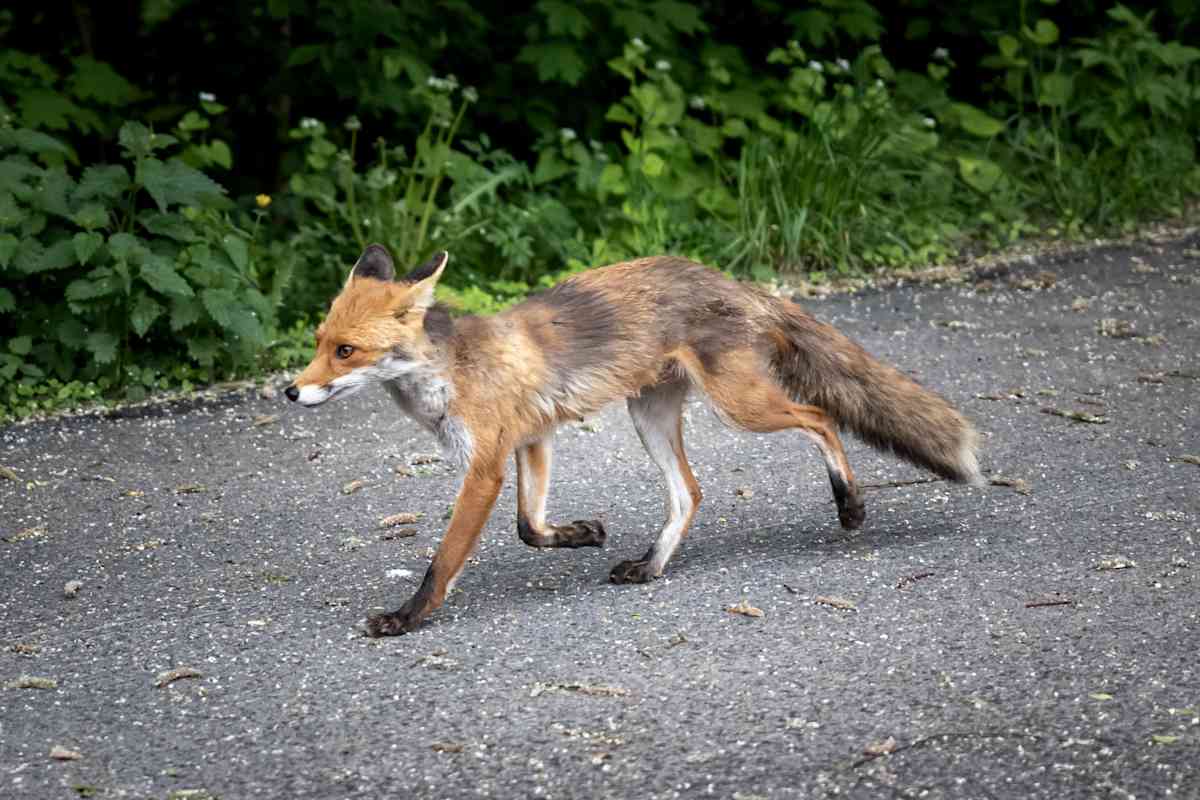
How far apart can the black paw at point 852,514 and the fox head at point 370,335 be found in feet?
5.08

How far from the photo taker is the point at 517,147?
34.0ft

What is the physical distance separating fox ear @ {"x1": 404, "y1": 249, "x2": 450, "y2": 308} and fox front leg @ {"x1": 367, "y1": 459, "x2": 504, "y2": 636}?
1.88ft

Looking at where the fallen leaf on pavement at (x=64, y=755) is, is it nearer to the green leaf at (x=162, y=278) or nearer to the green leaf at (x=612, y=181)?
the green leaf at (x=162, y=278)

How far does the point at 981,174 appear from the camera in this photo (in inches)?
393

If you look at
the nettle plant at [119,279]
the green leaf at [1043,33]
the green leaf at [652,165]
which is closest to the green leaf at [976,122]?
the green leaf at [1043,33]

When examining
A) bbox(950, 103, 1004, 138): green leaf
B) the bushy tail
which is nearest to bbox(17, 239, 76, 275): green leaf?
the bushy tail

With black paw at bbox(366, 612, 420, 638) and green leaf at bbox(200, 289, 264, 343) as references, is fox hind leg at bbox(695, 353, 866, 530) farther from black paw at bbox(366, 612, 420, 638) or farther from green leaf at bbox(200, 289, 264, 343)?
green leaf at bbox(200, 289, 264, 343)

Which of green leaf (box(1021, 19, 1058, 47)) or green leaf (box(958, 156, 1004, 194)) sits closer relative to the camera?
green leaf (box(958, 156, 1004, 194))

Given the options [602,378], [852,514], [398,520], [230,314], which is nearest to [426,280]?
[602,378]

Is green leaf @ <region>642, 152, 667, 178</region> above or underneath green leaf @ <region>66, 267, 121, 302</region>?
above

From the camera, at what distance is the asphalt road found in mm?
3760

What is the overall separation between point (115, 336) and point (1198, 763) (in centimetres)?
540

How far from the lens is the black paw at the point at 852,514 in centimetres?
523

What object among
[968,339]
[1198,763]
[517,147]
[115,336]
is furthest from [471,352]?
[517,147]
